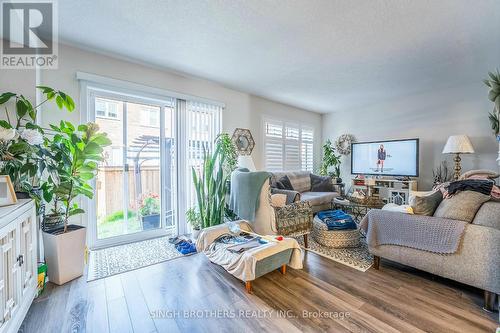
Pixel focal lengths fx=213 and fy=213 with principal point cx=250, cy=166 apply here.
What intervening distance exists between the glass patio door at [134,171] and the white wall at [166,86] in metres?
0.27

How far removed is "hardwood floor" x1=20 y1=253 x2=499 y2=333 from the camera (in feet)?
4.67

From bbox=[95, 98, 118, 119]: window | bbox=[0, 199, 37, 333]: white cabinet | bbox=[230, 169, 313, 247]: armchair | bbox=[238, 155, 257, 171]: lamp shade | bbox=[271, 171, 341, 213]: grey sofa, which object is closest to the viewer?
bbox=[0, 199, 37, 333]: white cabinet

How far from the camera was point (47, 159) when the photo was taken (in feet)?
6.64

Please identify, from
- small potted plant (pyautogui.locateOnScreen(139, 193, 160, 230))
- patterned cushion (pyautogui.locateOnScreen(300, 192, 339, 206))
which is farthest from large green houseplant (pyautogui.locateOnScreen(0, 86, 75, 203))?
patterned cushion (pyautogui.locateOnScreen(300, 192, 339, 206))

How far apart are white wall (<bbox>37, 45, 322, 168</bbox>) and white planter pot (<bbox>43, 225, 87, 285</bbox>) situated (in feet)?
4.20

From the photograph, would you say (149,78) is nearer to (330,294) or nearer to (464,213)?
(330,294)

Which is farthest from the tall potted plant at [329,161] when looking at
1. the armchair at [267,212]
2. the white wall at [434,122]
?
the armchair at [267,212]

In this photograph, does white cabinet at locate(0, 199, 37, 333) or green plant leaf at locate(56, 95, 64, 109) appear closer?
white cabinet at locate(0, 199, 37, 333)

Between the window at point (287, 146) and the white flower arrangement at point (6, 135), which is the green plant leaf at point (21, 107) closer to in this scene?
the white flower arrangement at point (6, 135)

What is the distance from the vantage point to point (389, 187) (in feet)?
14.3

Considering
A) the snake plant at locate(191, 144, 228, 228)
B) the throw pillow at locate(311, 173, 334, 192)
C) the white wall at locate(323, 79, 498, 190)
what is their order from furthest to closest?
the throw pillow at locate(311, 173, 334, 192) → the white wall at locate(323, 79, 498, 190) → the snake plant at locate(191, 144, 228, 228)

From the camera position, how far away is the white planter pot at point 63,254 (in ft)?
6.21

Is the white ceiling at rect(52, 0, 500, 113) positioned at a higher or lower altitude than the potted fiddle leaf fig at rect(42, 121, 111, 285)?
higher

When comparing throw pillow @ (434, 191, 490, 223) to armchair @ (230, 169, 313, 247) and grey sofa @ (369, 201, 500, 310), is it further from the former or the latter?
armchair @ (230, 169, 313, 247)
